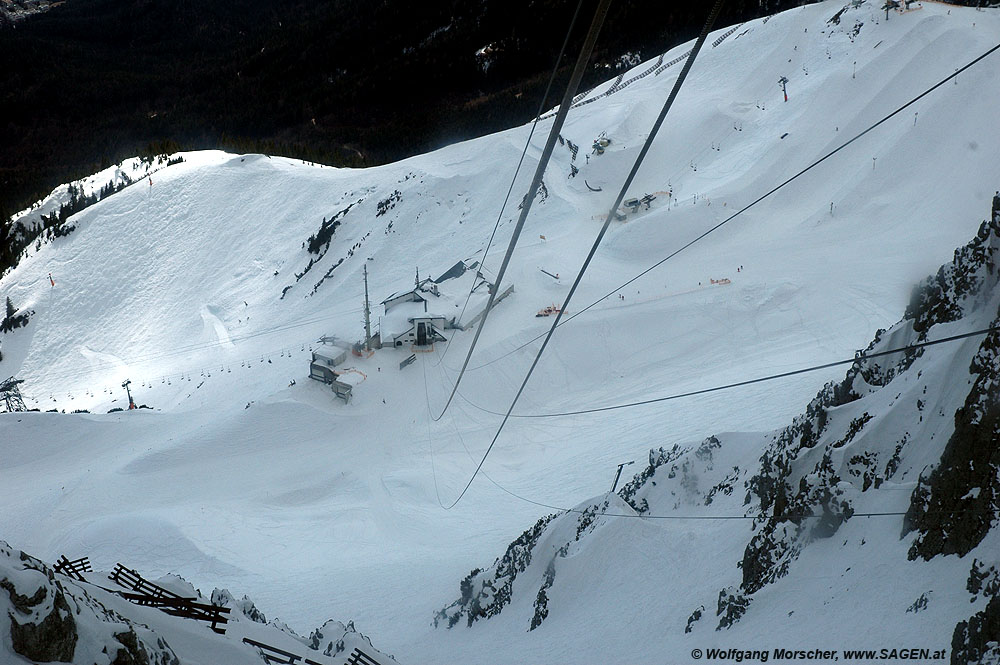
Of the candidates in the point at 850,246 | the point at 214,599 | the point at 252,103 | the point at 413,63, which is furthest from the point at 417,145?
the point at 214,599

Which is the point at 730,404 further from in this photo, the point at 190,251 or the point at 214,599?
the point at 190,251

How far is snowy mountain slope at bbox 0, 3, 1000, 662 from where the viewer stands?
19.7 metres

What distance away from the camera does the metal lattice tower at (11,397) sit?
31.8 metres

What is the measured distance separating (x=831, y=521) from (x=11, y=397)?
36.4 meters

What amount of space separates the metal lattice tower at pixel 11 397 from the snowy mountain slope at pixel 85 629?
94.0 feet

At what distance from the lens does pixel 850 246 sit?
95.3ft

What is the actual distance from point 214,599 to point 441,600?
231 inches

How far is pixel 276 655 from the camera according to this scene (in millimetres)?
9820

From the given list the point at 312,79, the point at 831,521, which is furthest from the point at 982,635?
the point at 312,79

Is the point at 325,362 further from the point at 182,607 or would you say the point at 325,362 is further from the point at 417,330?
the point at 182,607

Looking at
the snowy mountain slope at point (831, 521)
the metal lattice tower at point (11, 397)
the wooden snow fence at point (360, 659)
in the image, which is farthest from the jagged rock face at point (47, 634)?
the metal lattice tower at point (11, 397)

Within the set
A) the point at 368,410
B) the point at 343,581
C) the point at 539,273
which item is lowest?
the point at 343,581

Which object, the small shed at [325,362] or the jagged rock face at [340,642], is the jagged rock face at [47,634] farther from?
the small shed at [325,362]

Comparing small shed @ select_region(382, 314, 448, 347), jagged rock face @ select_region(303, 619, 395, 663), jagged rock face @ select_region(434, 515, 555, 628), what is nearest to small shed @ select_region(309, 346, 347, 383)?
small shed @ select_region(382, 314, 448, 347)
